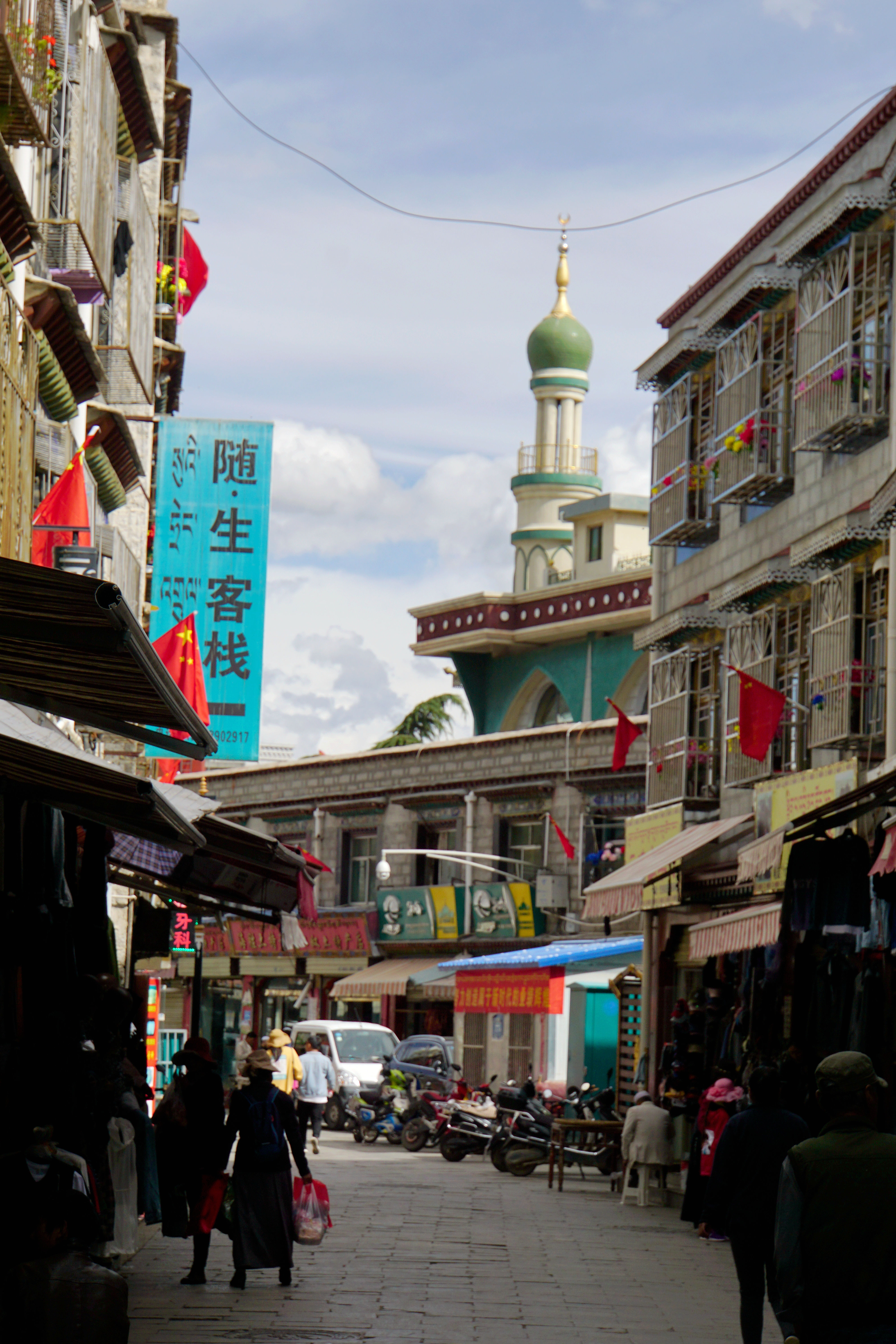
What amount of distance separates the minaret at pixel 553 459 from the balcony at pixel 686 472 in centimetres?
2727

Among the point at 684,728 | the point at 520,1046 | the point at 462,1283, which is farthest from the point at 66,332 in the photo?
the point at 520,1046

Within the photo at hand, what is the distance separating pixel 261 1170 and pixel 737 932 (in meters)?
7.01

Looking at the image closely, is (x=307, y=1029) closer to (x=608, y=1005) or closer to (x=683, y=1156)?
(x=608, y=1005)

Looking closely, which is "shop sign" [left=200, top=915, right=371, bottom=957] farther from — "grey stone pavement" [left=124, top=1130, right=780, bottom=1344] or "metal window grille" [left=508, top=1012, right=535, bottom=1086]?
"grey stone pavement" [left=124, top=1130, right=780, bottom=1344]

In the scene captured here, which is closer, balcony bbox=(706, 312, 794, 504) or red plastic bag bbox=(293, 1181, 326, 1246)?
red plastic bag bbox=(293, 1181, 326, 1246)

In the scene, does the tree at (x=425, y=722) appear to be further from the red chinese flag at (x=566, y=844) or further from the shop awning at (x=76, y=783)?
the shop awning at (x=76, y=783)

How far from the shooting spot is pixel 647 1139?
67.0 feet

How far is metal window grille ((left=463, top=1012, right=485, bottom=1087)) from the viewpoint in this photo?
119 feet

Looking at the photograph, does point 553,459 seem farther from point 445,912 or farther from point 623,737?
point 623,737

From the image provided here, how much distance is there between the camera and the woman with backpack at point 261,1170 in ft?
40.1

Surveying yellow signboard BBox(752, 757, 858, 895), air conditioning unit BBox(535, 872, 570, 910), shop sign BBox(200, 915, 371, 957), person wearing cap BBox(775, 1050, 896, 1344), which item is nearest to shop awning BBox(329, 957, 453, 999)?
shop sign BBox(200, 915, 371, 957)

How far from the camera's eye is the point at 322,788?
1799 inches

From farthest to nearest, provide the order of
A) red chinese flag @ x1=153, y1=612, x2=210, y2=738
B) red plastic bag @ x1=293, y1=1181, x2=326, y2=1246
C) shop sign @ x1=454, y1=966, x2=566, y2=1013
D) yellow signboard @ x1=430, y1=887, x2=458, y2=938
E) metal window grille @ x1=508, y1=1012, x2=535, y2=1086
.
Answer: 1. yellow signboard @ x1=430, y1=887, x2=458, y2=938
2. metal window grille @ x1=508, y1=1012, x2=535, y2=1086
3. shop sign @ x1=454, y1=966, x2=566, y2=1013
4. red chinese flag @ x1=153, y1=612, x2=210, y2=738
5. red plastic bag @ x1=293, y1=1181, x2=326, y2=1246

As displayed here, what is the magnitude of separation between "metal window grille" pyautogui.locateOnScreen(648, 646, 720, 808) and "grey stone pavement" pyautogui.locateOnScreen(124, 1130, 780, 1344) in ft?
18.5
